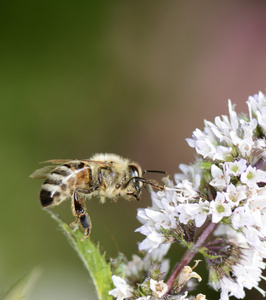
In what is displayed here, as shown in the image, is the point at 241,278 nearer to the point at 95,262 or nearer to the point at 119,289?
the point at 119,289

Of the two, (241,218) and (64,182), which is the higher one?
(64,182)

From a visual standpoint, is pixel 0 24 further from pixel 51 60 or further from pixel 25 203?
pixel 25 203

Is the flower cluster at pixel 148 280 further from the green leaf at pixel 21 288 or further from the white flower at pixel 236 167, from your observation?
the white flower at pixel 236 167

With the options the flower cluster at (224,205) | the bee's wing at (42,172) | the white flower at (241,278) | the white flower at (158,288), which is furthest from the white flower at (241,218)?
the bee's wing at (42,172)

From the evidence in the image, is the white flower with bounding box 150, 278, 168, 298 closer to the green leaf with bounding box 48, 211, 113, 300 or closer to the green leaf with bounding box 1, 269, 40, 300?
the green leaf with bounding box 48, 211, 113, 300

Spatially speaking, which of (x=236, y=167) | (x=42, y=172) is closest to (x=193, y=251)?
(x=236, y=167)

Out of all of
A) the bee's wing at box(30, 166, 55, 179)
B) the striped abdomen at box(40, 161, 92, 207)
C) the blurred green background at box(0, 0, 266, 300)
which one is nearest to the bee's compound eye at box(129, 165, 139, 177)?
the striped abdomen at box(40, 161, 92, 207)
